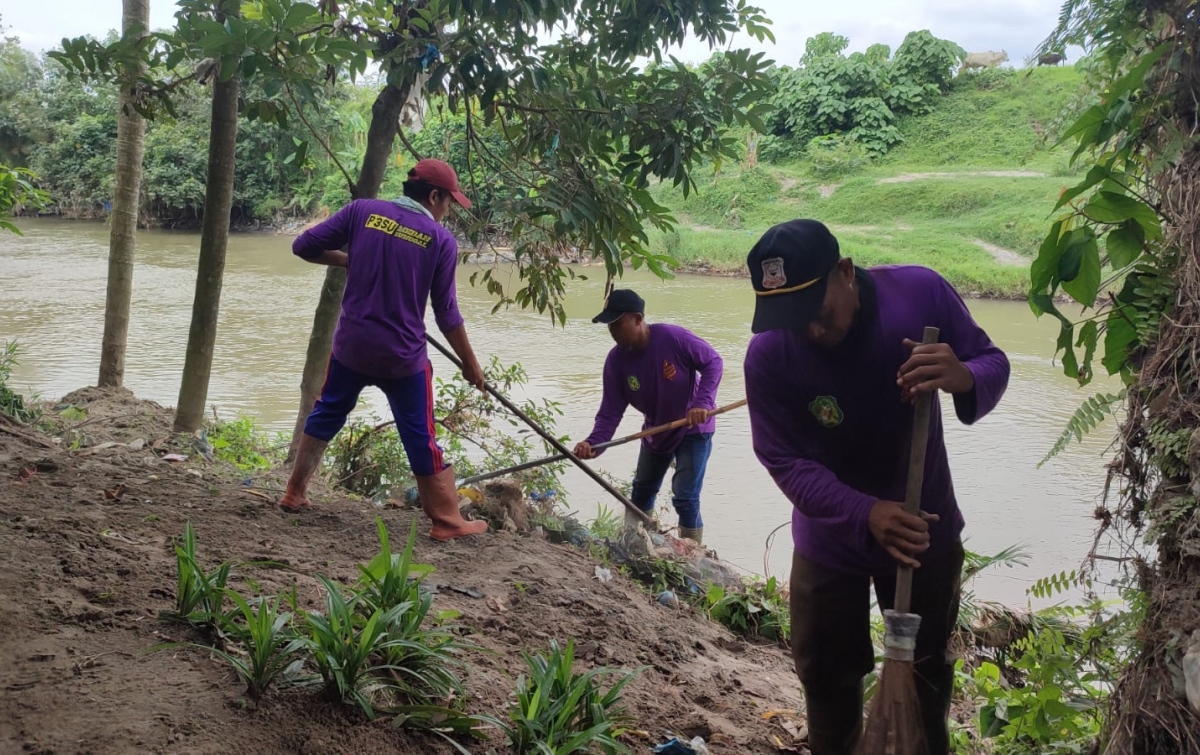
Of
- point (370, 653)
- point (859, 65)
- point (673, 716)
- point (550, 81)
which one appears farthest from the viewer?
point (859, 65)

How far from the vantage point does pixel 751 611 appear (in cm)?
474

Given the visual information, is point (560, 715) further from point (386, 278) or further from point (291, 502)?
point (291, 502)

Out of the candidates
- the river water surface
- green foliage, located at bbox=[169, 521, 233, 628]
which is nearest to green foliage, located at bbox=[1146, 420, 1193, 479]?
the river water surface

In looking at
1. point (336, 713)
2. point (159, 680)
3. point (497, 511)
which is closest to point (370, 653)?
point (336, 713)

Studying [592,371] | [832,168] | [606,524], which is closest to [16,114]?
[832,168]

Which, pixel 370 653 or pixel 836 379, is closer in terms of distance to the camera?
pixel 836 379

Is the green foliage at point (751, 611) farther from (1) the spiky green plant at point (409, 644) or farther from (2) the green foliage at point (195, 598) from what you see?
(2) the green foliage at point (195, 598)

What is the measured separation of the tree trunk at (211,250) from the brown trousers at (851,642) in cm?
446

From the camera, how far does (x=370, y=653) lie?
2.55 meters

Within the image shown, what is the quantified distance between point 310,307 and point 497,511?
36.1 ft

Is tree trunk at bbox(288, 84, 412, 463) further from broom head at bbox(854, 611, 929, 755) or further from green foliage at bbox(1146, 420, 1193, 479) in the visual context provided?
green foliage at bbox(1146, 420, 1193, 479)

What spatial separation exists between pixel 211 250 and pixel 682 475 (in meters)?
3.21

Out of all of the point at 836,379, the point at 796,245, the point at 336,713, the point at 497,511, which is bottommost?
the point at 497,511

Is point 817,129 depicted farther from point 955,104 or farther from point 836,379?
point 836,379
